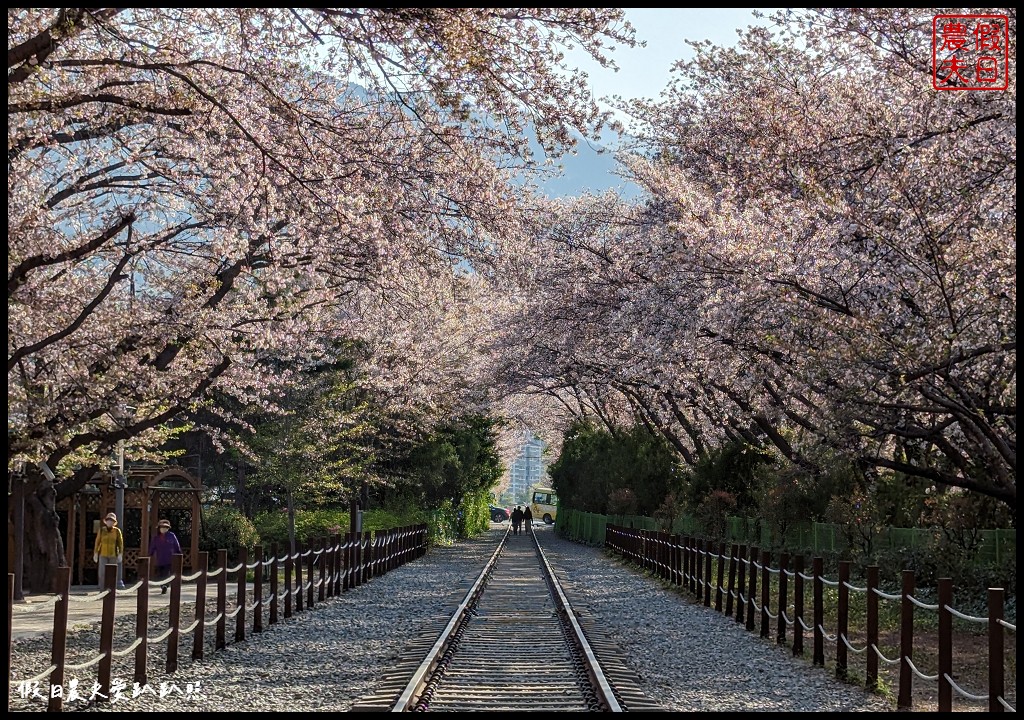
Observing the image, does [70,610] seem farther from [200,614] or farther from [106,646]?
[106,646]

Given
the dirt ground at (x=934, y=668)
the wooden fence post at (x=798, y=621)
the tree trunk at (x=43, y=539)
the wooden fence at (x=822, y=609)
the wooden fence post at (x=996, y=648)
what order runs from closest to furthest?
the wooden fence post at (x=996, y=648), the wooden fence at (x=822, y=609), the dirt ground at (x=934, y=668), the wooden fence post at (x=798, y=621), the tree trunk at (x=43, y=539)

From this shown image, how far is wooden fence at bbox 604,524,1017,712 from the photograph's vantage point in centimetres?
885

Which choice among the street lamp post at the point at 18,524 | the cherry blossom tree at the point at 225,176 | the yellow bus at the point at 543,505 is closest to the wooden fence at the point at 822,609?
the cherry blossom tree at the point at 225,176

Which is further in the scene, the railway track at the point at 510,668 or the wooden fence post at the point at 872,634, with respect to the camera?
the wooden fence post at the point at 872,634

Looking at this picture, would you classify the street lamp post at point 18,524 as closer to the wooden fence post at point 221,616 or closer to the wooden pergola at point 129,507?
the wooden pergola at point 129,507

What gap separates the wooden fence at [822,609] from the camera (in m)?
8.85

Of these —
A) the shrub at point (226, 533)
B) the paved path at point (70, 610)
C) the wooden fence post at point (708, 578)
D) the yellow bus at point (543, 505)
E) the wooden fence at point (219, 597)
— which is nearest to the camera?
the wooden fence at point (219, 597)

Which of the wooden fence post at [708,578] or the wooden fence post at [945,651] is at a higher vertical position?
the wooden fence post at [945,651]

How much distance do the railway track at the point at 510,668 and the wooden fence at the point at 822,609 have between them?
2.40m

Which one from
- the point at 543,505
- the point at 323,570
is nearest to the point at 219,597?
the point at 323,570

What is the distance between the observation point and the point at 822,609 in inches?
527

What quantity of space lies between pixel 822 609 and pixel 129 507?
1951 centimetres

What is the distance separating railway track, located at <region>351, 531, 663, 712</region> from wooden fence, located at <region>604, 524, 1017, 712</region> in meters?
2.40

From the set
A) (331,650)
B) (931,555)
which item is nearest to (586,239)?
(931,555)
